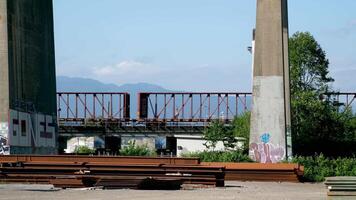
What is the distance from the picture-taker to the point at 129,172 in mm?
28438

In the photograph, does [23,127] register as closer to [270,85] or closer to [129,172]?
[129,172]

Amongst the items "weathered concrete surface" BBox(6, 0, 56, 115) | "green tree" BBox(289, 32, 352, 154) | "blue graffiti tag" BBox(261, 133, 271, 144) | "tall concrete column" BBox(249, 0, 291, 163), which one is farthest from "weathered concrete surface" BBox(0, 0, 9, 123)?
"green tree" BBox(289, 32, 352, 154)

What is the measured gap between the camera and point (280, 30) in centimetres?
4075

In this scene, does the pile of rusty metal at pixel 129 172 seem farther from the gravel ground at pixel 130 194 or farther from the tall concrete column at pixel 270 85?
the tall concrete column at pixel 270 85

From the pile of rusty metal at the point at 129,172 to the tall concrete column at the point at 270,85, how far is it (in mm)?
6628

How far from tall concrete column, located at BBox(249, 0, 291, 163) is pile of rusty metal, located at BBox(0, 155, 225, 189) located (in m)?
11.0

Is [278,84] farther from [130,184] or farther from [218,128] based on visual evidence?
[218,128]

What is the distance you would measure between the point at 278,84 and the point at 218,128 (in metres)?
23.0

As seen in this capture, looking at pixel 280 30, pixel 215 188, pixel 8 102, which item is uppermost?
pixel 280 30

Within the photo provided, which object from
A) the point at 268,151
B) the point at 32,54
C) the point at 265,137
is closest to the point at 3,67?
the point at 32,54

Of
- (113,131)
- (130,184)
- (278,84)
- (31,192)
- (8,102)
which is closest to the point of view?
(31,192)

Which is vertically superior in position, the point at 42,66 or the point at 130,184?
the point at 42,66

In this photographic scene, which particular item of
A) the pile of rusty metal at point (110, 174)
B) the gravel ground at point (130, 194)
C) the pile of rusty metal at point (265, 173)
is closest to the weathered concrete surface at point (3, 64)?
the pile of rusty metal at point (110, 174)

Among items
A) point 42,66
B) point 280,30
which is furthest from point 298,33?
point 42,66
